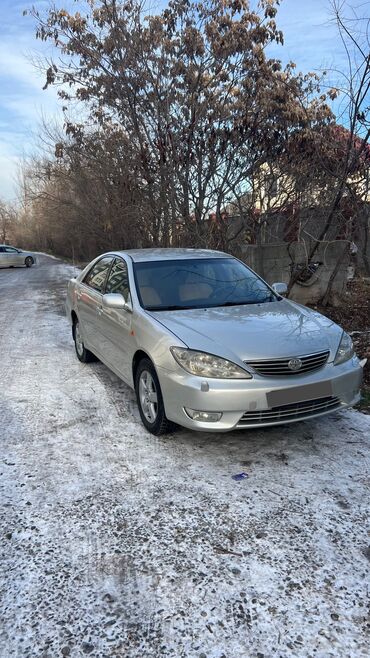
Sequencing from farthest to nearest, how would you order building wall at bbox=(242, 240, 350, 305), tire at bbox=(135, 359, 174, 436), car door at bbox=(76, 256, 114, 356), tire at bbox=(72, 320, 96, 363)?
building wall at bbox=(242, 240, 350, 305) < tire at bbox=(72, 320, 96, 363) < car door at bbox=(76, 256, 114, 356) < tire at bbox=(135, 359, 174, 436)

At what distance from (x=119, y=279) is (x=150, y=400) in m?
1.52

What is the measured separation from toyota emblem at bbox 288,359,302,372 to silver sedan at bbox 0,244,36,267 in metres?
26.5

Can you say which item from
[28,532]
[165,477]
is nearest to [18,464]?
[28,532]

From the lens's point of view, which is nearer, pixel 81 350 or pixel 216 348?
pixel 216 348

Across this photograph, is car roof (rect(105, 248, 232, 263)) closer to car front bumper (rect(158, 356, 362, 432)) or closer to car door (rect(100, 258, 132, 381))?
car door (rect(100, 258, 132, 381))

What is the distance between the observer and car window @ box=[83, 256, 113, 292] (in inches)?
213

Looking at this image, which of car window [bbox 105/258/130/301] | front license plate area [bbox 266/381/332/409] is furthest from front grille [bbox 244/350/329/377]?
car window [bbox 105/258/130/301]

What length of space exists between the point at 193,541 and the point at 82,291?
3981 millimetres

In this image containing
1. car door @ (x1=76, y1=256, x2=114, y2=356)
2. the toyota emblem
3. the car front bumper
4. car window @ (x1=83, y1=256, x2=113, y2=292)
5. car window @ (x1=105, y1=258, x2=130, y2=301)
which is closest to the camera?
→ the car front bumper

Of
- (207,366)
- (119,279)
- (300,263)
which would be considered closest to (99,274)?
(119,279)

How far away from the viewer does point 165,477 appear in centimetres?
323

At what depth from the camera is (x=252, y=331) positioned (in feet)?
12.0

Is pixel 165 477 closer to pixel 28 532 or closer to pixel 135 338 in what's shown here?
pixel 28 532

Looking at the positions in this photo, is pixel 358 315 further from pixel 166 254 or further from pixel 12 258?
pixel 12 258
